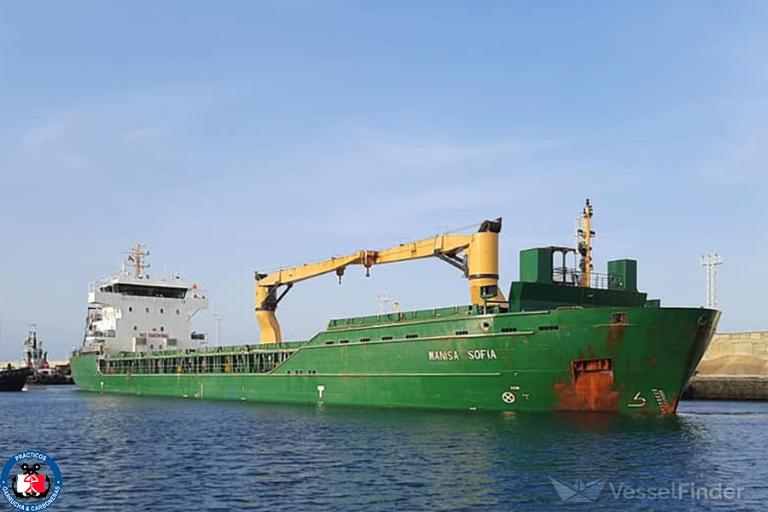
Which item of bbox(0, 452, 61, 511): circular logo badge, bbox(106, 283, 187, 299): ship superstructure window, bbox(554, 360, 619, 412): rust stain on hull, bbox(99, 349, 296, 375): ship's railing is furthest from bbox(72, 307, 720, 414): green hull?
bbox(106, 283, 187, 299): ship superstructure window

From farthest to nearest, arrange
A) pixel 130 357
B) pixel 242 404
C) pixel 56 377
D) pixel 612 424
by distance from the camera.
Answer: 1. pixel 56 377
2. pixel 130 357
3. pixel 242 404
4. pixel 612 424

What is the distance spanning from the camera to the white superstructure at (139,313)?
5975cm

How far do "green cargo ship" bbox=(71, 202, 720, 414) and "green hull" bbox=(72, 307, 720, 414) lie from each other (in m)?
0.04

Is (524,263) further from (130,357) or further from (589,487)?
(130,357)

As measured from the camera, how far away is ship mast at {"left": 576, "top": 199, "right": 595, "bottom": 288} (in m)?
34.9

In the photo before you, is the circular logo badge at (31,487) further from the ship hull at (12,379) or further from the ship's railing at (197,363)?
the ship hull at (12,379)

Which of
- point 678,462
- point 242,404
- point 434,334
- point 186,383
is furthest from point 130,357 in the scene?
point 678,462

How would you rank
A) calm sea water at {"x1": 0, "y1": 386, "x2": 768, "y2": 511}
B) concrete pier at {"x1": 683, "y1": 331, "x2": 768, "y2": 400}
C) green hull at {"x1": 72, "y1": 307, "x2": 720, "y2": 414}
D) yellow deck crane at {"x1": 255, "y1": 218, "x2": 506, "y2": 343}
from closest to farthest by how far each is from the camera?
calm sea water at {"x1": 0, "y1": 386, "x2": 768, "y2": 511}, green hull at {"x1": 72, "y1": 307, "x2": 720, "y2": 414}, yellow deck crane at {"x1": 255, "y1": 218, "x2": 506, "y2": 343}, concrete pier at {"x1": 683, "y1": 331, "x2": 768, "y2": 400}

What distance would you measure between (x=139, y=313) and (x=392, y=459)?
44225 mm

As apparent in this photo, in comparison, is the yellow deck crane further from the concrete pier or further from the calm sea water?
the concrete pier

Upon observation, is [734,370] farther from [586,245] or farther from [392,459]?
[392,459]

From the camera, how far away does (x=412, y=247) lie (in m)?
38.2

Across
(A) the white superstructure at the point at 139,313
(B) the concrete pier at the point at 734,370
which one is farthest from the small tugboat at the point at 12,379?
(B) the concrete pier at the point at 734,370

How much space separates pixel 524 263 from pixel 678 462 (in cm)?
1352
